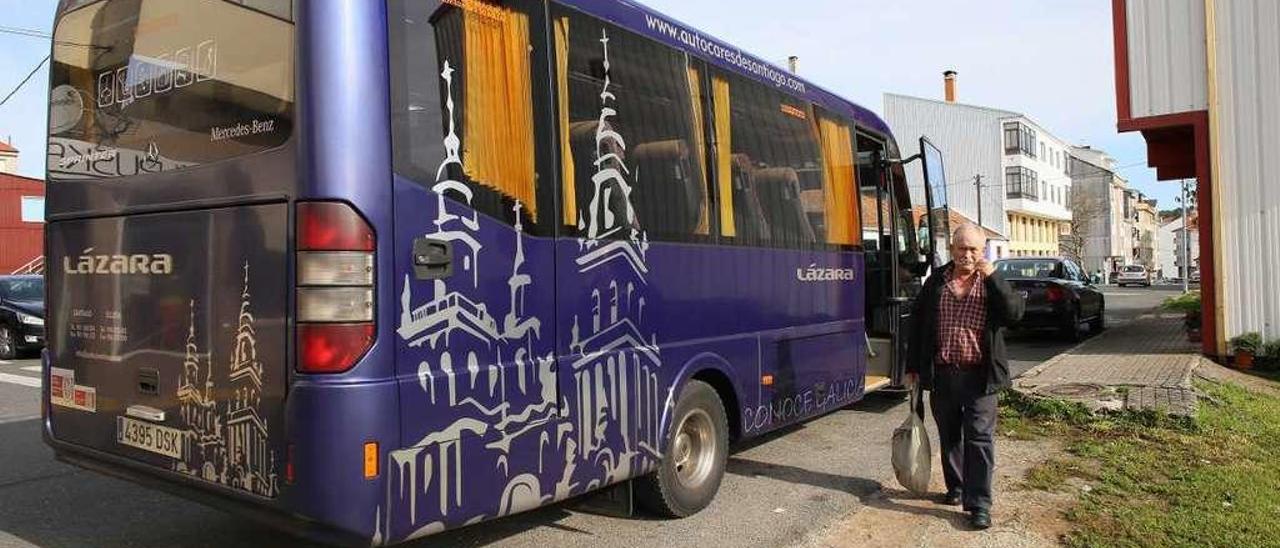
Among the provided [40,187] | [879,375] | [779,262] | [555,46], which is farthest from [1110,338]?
[40,187]

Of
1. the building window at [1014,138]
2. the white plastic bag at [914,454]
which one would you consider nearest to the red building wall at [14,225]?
the white plastic bag at [914,454]

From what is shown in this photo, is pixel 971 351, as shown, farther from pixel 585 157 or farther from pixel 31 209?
pixel 31 209

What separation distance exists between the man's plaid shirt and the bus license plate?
13.0 feet

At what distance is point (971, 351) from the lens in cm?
499

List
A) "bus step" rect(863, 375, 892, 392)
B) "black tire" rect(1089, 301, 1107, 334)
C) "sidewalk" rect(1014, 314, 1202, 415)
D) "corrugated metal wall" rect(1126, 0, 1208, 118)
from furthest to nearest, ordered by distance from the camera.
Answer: "black tire" rect(1089, 301, 1107, 334) → "corrugated metal wall" rect(1126, 0, 1208, 118) → "sidewalk" rect(1014, 314, 1202, 415) → "bus step" rect(863, 375, 892, 392)

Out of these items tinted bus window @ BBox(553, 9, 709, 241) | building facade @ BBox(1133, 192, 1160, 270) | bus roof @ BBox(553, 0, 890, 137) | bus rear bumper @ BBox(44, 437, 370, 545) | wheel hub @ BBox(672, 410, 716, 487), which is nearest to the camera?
bus rear bumper @ BBox(44, 437, 370, 545)

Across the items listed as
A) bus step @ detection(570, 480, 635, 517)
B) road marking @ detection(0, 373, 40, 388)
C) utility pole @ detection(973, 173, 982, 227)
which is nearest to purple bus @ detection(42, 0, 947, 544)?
bus step @ detection(570, 480, 635, 517)

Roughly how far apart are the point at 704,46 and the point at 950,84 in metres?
60.8

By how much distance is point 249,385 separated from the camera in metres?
3.38

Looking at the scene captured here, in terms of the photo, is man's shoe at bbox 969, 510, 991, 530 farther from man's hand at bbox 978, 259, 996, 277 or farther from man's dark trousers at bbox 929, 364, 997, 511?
man's hand at bbox 978, 259, 996, 277

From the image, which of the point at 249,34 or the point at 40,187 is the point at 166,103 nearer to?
the point at 249,34

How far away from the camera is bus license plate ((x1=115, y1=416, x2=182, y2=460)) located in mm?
3713

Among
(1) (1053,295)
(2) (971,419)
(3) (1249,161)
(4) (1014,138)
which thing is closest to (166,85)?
(2) (971,419)

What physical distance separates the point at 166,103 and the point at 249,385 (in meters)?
1.37
